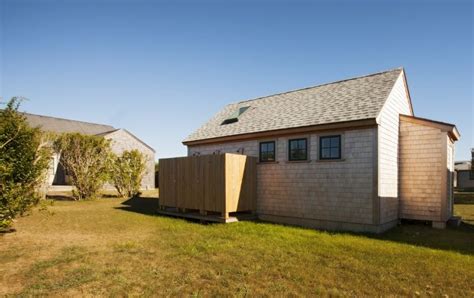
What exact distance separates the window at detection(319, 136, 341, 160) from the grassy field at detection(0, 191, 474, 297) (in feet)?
10.4

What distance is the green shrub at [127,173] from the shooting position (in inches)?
930

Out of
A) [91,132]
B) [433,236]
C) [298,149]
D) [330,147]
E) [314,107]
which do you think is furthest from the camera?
[91,132]

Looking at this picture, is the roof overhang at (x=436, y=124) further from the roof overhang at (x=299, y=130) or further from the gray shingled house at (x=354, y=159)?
the roof overhang at (x=299, y=130)

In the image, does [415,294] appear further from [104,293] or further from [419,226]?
[419,226]

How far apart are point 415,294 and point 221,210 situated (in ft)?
26.9

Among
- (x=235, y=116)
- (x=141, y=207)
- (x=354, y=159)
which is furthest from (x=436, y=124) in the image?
(x=141, y=207)

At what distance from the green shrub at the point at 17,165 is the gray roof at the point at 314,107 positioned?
8.34 metres

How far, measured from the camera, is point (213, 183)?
12930 mm

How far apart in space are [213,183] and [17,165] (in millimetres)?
7286

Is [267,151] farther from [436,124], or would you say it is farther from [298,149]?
[436,124]

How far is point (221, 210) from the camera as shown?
12.5 meters

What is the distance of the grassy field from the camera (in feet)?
18.4

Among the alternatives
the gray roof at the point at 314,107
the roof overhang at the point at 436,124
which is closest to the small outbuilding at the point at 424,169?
the roof overhang at the point at 436,124

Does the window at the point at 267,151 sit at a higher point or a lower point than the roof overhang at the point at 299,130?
lower
